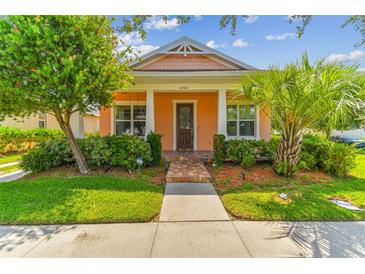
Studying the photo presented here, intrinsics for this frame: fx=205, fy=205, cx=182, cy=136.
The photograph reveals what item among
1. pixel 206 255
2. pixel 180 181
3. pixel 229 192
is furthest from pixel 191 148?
pixel 206 255

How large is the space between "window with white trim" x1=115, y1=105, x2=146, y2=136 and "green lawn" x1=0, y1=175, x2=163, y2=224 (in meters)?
5.03

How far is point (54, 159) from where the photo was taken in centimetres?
743

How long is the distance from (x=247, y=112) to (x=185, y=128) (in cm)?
335

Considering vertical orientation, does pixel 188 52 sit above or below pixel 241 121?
above

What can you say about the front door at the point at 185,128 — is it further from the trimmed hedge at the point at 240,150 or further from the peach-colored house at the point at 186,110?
the trimmed hedge at the point at 240,150

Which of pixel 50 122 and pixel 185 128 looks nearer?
pixel 185 128

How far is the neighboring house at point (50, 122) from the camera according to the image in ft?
28.2

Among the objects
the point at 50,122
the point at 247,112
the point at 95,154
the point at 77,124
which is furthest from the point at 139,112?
the point at 50,122

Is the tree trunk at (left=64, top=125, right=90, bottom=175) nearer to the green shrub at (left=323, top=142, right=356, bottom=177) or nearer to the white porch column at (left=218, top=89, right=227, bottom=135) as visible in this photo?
the white porch column at (left=218, top=89, right=227, bottom=135)

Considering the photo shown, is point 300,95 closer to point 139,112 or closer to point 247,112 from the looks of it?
point 247,112

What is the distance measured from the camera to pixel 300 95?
5.47 metres

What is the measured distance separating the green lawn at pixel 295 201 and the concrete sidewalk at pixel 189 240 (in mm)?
263

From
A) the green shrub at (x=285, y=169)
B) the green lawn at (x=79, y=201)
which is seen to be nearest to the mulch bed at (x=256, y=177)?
the green shrub at (x=285, y=169)
